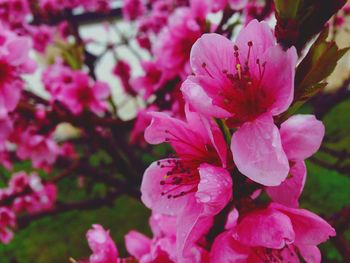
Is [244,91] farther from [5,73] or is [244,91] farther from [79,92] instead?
[79,92]

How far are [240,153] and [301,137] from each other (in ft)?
0.26

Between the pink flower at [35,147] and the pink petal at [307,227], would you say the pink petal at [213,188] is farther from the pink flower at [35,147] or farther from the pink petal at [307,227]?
the pink flower at [35,147]

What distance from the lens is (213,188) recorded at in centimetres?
45

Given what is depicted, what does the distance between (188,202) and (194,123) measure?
3.9 inches

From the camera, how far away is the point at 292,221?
19.3 inches

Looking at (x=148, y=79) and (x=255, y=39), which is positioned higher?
(x=255, y=39)

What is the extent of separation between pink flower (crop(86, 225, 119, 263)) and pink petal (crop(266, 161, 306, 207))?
259mm

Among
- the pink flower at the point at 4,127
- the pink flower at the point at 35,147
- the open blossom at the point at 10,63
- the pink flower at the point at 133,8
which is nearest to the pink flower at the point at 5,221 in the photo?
the pink flower at the point at 35,147

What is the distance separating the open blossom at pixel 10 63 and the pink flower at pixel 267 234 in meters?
0.79

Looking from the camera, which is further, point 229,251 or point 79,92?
point 79,92

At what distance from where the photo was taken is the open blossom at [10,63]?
1.08 meters

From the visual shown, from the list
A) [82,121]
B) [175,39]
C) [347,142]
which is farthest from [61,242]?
[347,142]

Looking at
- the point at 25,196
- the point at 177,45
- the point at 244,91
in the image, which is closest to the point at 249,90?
the point at 244,91

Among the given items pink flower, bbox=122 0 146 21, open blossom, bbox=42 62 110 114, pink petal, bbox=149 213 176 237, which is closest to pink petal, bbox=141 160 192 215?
pink petal, bbox=149 213 176 237
